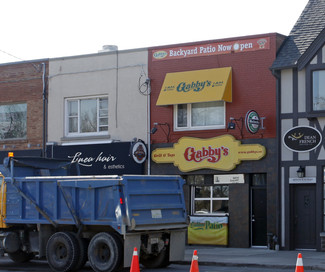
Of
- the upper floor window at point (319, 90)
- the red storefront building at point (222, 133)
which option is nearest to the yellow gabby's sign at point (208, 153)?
the red storefront building at point (222, 133)

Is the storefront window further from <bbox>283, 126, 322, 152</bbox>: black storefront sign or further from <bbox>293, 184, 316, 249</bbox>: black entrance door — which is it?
<bbox>283, 126, 322, 152</bbox>: black storefront sign

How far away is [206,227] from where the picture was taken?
23219mm

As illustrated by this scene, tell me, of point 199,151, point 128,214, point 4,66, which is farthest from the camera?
point 4,66

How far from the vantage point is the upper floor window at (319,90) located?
68.8 ft

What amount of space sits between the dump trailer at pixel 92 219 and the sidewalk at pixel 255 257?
187 cm

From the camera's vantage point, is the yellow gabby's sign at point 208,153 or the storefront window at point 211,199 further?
the storefront window at point 211,199

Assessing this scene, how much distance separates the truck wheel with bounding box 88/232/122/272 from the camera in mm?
14805

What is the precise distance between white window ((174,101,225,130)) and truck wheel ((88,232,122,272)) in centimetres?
880

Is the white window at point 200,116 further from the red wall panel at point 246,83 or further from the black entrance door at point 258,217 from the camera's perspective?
the black entrance door at point 258,217

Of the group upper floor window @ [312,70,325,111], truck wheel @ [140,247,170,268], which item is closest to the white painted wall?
upper floor window @ [312,70,325,111]

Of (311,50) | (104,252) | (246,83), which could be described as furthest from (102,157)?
(104,252)

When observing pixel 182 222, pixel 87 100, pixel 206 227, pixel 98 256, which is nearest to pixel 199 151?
pixel 206 227

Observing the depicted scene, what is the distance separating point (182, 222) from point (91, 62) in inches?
445

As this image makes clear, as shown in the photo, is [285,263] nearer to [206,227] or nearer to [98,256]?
[98,256]
